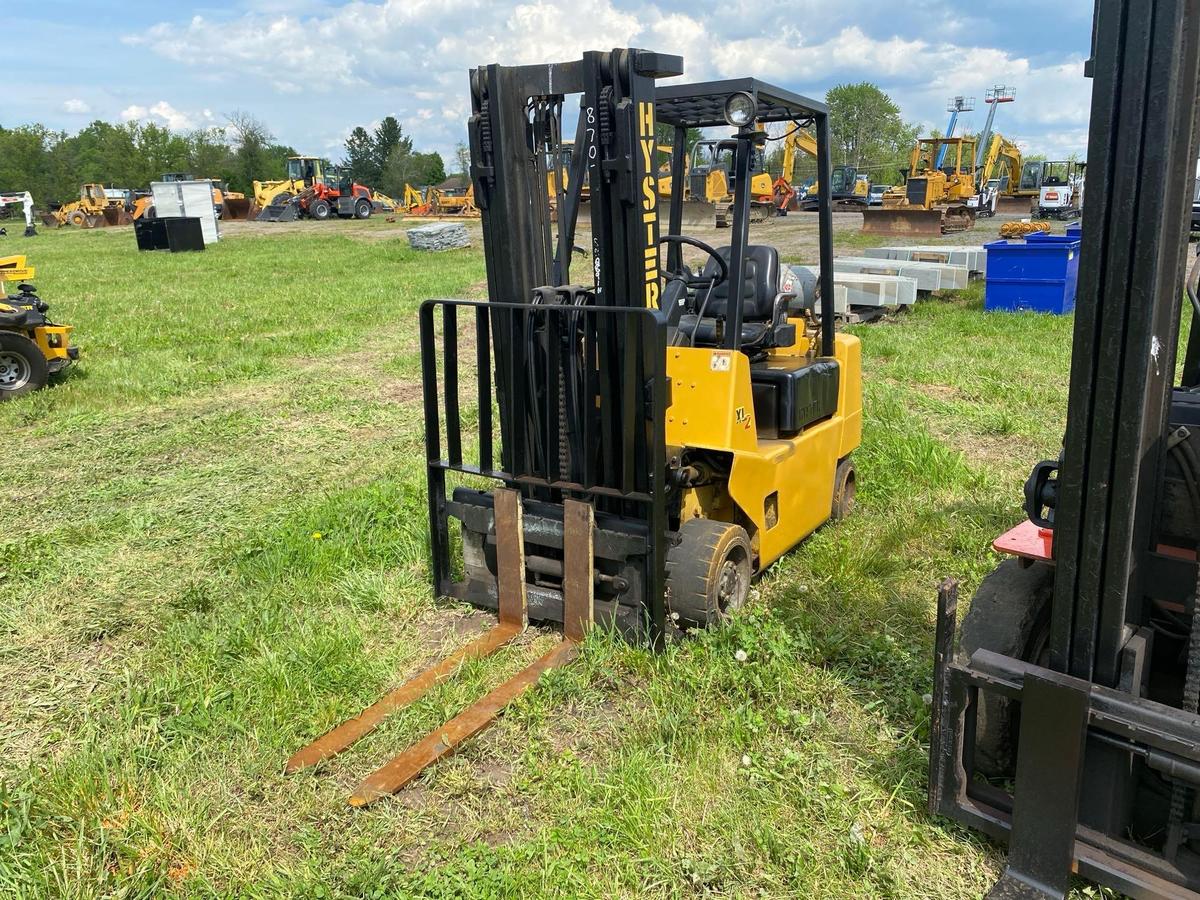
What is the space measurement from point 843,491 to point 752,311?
1365mm

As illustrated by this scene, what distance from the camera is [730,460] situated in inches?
166

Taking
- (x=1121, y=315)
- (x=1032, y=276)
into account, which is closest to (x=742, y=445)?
(x=1121, y=315)

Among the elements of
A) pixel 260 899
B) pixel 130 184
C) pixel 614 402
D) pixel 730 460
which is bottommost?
pixel 260 899

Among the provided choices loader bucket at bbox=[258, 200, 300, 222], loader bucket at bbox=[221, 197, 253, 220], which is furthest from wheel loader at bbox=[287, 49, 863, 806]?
loader bucket at bbox=[221, 197, 253, 220]

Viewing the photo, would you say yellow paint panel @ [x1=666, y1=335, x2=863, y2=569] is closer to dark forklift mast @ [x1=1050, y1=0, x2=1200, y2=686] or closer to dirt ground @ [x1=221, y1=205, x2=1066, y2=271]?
dark forklift mast @ [x1=1050, y1=0, x2=1200, y2=686]

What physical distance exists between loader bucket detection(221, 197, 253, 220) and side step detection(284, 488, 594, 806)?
44640 millimetres

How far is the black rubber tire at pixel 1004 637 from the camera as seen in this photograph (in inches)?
108

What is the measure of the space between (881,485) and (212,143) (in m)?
83.0

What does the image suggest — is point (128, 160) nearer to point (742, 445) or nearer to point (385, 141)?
point (385, 141)

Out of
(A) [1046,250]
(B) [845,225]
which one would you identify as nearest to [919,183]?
(B) [845,225]

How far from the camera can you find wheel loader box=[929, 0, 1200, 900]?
2.02 meters

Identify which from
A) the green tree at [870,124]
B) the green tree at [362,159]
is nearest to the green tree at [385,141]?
the green tree at [362,159]

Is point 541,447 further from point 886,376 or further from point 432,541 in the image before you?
point 886,376

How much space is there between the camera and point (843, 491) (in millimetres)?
5480
